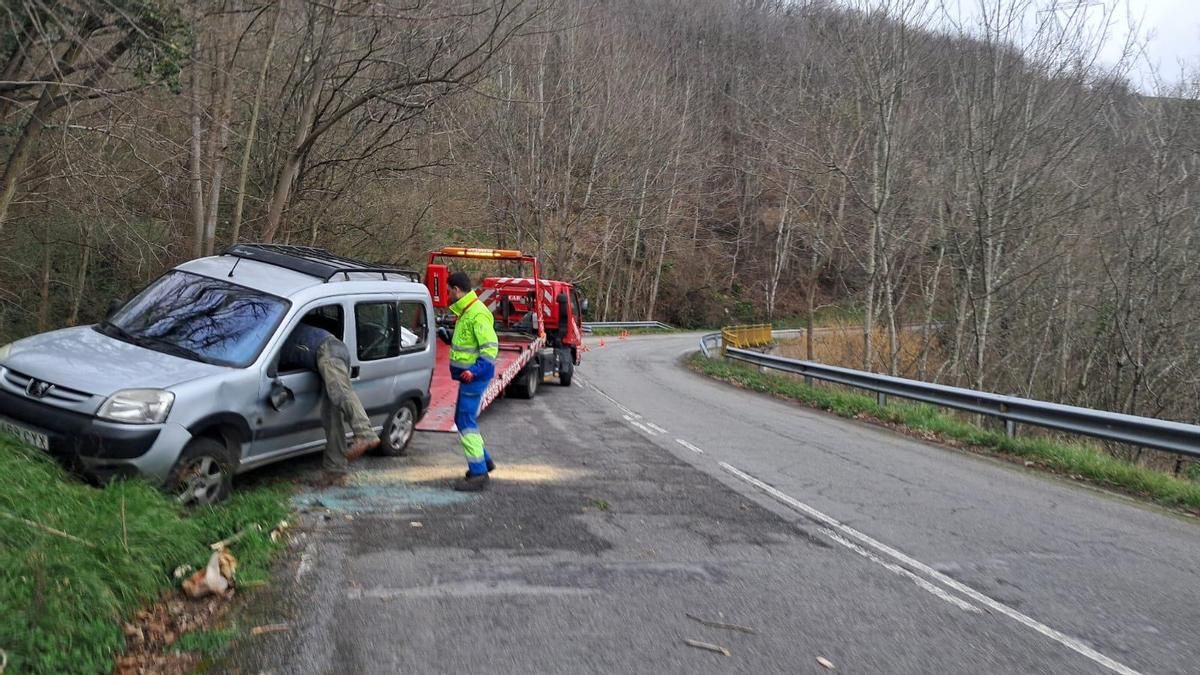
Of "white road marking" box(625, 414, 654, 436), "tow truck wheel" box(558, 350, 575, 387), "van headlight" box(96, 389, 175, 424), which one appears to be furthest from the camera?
"tow truck wheel" box(558, 350, 575, 387)

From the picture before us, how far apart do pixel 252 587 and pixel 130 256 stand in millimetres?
11257

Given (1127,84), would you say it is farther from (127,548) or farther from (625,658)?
(127,548)

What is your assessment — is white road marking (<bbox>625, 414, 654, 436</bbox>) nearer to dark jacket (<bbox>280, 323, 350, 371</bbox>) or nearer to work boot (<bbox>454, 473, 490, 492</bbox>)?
work boot (<bbox>454, 473, 490, 492</bbox>)

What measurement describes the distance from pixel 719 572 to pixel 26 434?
4.64 m

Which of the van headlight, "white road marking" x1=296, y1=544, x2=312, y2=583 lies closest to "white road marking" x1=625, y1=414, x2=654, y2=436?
"white road marking" x1=296, y1=544, x2=312, y2=583

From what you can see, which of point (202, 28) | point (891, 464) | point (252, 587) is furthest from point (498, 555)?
point (202, 28)

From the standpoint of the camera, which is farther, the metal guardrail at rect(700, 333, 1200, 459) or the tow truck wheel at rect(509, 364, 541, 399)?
the tow truck wheel at rect(509, 364, 541, 399)

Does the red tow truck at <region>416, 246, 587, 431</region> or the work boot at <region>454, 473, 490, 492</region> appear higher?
the red tow truck at <region>416, 246, 587, 431</region>

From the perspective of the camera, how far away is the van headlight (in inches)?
222

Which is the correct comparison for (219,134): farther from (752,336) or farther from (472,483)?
(752,336)

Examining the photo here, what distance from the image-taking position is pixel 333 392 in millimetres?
7078

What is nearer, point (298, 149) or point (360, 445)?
point (360, 445)

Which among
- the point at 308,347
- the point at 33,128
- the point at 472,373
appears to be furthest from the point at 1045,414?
the point at 33,128

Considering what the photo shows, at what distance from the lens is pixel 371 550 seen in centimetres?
568
